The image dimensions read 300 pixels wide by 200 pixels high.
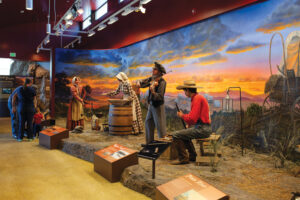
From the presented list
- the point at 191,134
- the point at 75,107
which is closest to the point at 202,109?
the point at 191,134

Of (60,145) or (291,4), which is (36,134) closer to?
(60,145)

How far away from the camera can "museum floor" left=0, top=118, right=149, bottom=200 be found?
312 cm

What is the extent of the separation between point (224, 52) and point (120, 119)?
2675mm

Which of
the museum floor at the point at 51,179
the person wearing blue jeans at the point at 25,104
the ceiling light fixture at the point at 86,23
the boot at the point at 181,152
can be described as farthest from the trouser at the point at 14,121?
the ceiling light fixture at the point at 86,23

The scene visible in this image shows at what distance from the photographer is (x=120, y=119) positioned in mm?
5965

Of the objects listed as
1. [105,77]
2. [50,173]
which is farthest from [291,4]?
[105,77]

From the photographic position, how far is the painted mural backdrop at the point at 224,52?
4.46 metres

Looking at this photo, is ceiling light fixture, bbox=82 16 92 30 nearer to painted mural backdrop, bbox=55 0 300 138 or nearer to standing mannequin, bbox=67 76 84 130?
painted mural backdrop, bbox=55 0 300 138

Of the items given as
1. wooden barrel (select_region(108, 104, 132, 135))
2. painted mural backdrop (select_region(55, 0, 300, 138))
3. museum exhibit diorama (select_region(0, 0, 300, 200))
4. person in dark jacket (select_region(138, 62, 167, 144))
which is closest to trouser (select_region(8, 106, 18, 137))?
museum exhibit diorama (select_region(0, 0, 300, 200))

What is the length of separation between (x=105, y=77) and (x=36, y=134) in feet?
13.0

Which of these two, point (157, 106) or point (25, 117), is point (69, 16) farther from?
point (157, 106)

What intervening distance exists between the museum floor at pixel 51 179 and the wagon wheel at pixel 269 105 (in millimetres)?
2725

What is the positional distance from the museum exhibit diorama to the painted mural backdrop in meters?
0.02

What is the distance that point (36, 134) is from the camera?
725 centimetres
